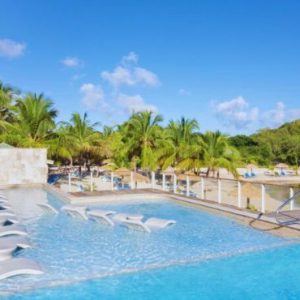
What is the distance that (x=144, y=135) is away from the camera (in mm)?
23953

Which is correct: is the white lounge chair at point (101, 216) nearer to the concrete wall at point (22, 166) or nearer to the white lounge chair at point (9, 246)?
the white lounge chair at point (9, 246)

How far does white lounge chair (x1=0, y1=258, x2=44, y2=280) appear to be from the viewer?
5918 mm

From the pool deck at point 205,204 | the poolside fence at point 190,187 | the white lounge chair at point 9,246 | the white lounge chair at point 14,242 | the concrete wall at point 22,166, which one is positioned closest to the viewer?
the white lounge chair at point 9,246

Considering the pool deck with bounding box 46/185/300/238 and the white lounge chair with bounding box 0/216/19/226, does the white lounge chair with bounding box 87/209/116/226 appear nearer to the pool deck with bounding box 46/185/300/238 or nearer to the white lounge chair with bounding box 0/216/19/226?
the white lounge chair with bounding box 0/216/19/226

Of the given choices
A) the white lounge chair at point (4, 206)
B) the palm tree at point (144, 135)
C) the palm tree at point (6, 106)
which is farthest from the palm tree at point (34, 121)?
the white lounge chair at point (4, 206)

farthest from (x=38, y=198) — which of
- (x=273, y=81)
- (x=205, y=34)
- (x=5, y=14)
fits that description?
(x=273, y=81)

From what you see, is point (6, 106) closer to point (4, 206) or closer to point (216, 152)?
point (4, 206)

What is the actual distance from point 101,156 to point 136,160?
5.64m

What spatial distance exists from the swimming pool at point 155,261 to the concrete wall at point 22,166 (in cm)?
883

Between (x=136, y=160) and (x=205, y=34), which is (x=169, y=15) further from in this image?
(x=136, y=160)

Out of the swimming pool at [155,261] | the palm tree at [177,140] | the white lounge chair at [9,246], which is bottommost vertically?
the swimming pool at [155,261]

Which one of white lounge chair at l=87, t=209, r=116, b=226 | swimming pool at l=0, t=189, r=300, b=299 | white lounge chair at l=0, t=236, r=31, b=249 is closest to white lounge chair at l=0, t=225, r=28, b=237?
white lounge chair at l=0, t=236, r=31, b=249

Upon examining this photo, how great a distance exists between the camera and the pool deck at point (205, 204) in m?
9.05

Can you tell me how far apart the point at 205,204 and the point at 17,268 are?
7440mm
